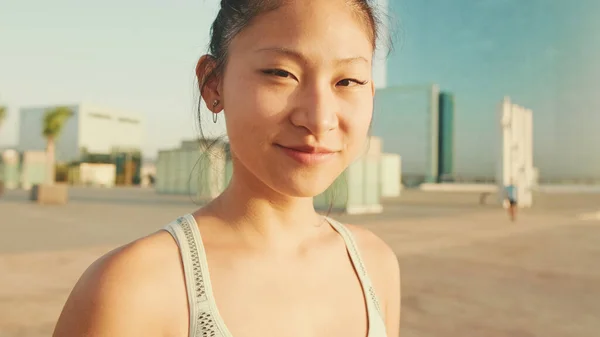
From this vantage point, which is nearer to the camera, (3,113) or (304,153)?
(304,153)

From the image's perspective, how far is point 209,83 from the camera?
125 centimetres

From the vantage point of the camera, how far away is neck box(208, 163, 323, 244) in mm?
1244

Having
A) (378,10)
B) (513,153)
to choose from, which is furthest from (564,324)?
(513,153)

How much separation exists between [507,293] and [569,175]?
3973 inches

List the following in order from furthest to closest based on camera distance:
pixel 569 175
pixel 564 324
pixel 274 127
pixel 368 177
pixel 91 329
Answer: pixel 569 175 → pixel 368 177 → pixel 564 324 → pixel 274 127 → pixel 91 329

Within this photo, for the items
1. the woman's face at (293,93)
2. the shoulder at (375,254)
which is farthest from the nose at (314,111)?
the shoulder at (375,254)

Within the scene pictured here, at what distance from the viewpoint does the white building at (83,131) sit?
9275cm

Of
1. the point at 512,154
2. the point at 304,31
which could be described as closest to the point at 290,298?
the point at 304,31

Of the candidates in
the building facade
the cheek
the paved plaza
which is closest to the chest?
the cheek

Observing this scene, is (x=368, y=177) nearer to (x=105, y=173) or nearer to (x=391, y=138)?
(x=105, y=173)

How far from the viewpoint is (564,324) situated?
5293mm

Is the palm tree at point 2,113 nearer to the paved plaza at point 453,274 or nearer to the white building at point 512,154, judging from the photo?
the paved plaza at point 453,274

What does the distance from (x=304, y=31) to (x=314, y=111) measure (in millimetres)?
175

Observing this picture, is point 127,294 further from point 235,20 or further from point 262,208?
point 235,20
